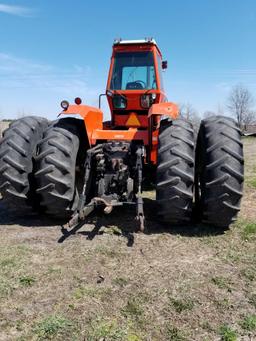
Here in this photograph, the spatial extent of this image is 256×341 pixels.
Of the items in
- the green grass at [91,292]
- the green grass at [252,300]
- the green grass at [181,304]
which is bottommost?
the green grass at [252,300]

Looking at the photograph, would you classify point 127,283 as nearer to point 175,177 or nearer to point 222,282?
point 222,282

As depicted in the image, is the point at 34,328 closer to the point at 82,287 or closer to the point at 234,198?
the point at 82,287

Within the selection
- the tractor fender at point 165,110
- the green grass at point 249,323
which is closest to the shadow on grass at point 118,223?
the tractor fender at point 165,110

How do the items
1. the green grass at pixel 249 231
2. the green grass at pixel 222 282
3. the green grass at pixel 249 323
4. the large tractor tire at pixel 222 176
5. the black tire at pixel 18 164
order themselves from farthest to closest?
the black tire at pixel 18 164, the green grass at pixel 249 231, the large tractor tire at pixel 222 176, the green grass at pixel 222 282, the green grass at pixel 249 323

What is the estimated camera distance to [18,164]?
512cm

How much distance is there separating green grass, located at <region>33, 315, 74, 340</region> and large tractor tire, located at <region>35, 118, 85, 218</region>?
2.16 meters

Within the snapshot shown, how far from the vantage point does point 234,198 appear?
4613 mm

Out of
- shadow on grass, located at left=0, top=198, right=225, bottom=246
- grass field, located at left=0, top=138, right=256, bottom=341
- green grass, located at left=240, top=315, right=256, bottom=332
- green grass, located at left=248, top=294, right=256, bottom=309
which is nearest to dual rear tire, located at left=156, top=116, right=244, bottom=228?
shadow on grass, located at left=0, top=198, right=225, bottom=246

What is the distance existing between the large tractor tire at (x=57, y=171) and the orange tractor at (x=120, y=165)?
13 millimetres

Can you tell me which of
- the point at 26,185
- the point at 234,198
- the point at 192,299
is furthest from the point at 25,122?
the point at 192,299

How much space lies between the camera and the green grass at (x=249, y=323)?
113 inches

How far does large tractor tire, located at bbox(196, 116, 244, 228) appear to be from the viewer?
4594mm

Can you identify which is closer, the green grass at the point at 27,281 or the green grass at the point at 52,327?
the green grass at the point at 52,327

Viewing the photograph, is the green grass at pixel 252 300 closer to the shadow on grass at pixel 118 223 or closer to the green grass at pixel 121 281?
the green grass at pixel 121 281
